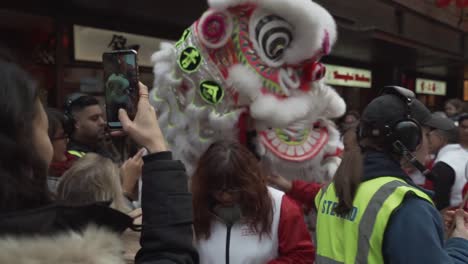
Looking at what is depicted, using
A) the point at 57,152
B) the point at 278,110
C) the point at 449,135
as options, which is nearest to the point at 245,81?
the point at 278,110

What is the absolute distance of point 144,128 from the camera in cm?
120

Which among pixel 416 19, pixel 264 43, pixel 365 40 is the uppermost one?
pixel 416 19

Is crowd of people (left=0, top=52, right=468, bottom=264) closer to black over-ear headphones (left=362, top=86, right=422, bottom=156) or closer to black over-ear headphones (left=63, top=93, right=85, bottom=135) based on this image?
black over-ear headphones (left=362, top=86, right=422, bottom=156)

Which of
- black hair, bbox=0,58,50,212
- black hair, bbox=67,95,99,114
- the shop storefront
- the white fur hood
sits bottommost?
the white fur hood

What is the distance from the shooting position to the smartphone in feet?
4.18

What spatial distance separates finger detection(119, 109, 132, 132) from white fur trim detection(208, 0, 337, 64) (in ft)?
5.70

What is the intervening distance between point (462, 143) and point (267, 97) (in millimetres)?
2131

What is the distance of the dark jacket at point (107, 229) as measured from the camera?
830mm

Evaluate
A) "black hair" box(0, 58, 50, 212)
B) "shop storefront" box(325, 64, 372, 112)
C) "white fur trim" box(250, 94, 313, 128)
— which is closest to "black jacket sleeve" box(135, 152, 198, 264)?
"black hair" box(0, 58, 50, 212)

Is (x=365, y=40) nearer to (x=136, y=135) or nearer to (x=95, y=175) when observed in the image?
(x=95, y=175)

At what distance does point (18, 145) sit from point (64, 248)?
0.22 m

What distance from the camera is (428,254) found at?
5.09 feet

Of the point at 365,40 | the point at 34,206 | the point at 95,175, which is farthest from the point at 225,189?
the point at 365,40

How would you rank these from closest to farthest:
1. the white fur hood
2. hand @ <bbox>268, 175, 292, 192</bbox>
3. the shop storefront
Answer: the white fur hood → hand @ <bbox>268, 175, 292, 192</bbox> → the shop storefront
